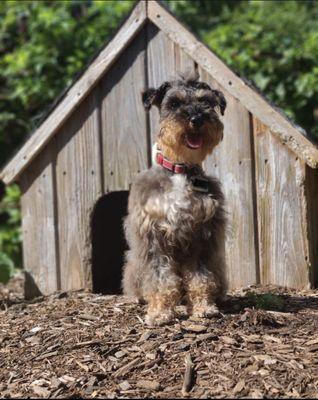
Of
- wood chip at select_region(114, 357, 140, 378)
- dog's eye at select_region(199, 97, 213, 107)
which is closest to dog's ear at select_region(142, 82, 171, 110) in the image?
dog's eye at select_region(199, 97, 213, 107)

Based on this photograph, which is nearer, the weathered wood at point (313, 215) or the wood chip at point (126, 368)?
the wood chip at point (126, 368)

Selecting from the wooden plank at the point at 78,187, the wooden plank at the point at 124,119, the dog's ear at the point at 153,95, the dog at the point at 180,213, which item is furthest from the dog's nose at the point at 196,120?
the wooden plank at the point at 78,187

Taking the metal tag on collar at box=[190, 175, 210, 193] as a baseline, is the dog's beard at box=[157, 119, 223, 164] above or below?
above

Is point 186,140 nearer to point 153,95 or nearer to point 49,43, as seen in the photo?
point 153,95

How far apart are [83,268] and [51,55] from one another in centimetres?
473

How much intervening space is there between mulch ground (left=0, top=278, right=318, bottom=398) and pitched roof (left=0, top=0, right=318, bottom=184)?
149cm

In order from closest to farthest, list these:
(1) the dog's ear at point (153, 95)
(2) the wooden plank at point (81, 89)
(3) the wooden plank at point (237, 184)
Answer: (1) the dog's ear at point (153, 95) → (3) the wooden plank at point (237, 184) → (2) the wooden plank at point (81, 89)

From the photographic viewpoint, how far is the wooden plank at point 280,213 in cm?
649

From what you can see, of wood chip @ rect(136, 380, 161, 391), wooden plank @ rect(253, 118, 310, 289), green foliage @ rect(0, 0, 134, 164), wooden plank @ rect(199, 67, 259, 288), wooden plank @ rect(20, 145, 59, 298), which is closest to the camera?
wood chip @ rect(136, 380, 161, 391)

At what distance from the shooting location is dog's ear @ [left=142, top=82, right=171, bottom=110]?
5.76 m

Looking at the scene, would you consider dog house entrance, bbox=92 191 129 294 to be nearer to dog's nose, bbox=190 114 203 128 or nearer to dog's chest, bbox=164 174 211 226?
dog's chest, bbox=164 174 211 226

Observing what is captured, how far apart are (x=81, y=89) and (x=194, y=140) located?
6.21 feet

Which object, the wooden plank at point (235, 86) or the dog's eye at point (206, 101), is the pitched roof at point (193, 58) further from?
the dog's eye at point (206, 101)

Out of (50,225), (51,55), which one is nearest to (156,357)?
(50,225)
